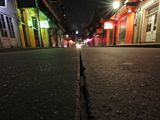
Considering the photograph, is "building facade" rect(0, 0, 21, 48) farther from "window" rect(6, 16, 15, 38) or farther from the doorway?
the doorway

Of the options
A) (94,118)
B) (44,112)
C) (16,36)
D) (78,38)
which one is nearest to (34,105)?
(44,112)

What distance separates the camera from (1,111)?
1.10 ft

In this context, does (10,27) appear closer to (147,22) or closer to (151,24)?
(151,24)

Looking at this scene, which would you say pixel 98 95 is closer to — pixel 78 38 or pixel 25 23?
pixel 25 23

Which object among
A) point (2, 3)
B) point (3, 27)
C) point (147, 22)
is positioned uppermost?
point (2, 3)

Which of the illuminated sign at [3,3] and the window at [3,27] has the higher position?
the illuminated sign at [3,3]

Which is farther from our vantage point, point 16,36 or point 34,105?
point 16,36

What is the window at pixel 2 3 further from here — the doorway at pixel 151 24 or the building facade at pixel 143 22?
the doorway at pixel 151 24

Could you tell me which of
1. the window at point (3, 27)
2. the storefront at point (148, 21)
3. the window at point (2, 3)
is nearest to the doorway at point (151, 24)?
the storefront at point (148, 21)

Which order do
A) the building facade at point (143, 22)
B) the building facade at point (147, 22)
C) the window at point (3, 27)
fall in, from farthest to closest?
1. the building facade at point (143, 22)
2. the building facade at point (147, 22)
3. the window at point (3, 27)

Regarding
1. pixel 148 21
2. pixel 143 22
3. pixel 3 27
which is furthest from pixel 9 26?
pixel 148 21

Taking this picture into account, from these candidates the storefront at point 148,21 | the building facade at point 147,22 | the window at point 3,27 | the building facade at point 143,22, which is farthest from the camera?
the storefront at point 148,21

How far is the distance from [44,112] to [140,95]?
0.33 m

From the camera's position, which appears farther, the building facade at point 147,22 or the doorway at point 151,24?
the doorway at point 151,24
